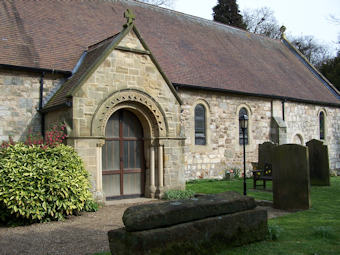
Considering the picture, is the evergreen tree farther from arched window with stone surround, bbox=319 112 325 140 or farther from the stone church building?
arched window with stone surround, bbox=319 112 325 140

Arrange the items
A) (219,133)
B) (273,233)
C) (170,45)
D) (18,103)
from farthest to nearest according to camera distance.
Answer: (170,45)
(219,133)
(18,103)
(273,233)

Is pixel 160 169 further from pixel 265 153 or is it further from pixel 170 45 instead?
pixel 170 45

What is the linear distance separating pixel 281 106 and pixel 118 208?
1356cm

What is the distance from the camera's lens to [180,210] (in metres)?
5.35

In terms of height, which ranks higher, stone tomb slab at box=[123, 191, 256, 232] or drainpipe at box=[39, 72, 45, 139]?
drainpipe at box=[39, 72, 45, 139]

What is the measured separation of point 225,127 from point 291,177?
27.3 ft

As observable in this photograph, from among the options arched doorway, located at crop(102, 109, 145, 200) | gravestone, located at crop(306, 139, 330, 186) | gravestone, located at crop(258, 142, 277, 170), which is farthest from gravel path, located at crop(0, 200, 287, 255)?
gravestone, located at crop(258, 142, 277, 170)

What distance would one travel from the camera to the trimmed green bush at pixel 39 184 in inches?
335

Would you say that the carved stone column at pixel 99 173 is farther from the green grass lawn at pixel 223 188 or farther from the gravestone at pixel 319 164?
the gravestone at pixel 319 164

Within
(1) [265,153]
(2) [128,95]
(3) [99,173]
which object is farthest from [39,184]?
(1) [265,153]

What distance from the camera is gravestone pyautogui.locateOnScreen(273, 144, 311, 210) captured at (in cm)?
982

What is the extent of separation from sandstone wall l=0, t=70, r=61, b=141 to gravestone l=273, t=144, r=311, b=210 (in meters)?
8.14

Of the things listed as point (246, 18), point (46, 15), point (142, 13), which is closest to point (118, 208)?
point (46, 15)

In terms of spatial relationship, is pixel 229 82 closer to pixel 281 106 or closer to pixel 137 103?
pixel 281 106
